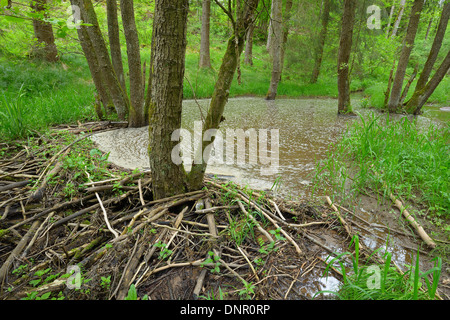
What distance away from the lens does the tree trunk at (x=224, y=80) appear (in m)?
1.92

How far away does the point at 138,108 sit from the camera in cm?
487

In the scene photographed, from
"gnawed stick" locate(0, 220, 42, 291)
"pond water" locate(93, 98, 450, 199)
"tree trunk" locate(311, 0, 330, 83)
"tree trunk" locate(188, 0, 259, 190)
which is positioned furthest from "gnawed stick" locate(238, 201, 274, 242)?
"tree trunk" locate(311, 0, 330, 83)

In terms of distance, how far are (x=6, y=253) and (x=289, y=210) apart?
97.2 inches

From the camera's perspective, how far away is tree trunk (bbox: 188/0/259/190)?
1.92 m

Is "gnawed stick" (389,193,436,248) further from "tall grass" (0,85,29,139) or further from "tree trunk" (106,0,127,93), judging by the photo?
"tree trunk" (106,0,127,93)

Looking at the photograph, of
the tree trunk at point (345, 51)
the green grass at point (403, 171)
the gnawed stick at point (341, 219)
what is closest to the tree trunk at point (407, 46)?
the tree trunk at point (345, 51)

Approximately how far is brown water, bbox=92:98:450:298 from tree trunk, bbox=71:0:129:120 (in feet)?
2.56

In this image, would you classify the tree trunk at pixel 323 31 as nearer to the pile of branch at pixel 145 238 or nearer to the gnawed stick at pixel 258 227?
the pile of branch at pixel 145 238

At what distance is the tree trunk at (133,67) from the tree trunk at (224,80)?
3104mm

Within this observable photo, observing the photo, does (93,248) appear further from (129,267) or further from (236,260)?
(236,260)
